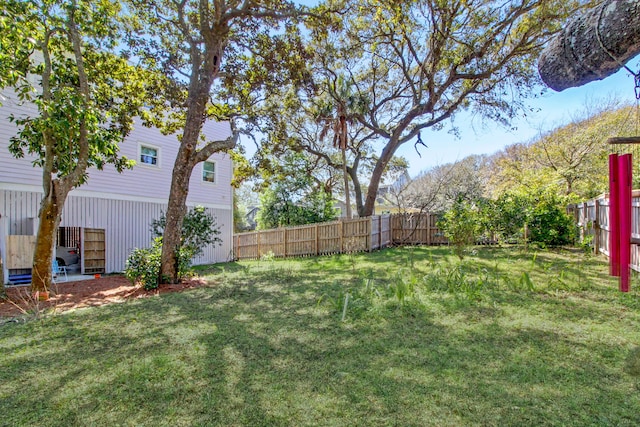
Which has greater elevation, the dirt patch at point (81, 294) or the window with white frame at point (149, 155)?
the window with white frame at point (149, 155)

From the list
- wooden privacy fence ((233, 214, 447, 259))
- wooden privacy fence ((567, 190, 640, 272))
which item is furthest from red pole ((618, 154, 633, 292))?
wooden privacy fence ((233, 214, 447, 259))

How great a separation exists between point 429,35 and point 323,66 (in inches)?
168

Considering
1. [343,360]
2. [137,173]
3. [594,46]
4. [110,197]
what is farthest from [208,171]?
[594,46]

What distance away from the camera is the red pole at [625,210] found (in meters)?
2.69

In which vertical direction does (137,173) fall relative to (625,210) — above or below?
above

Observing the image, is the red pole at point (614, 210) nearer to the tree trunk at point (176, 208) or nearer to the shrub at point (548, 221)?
the tree trunk at point (176, 208)

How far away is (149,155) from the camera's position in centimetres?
1155

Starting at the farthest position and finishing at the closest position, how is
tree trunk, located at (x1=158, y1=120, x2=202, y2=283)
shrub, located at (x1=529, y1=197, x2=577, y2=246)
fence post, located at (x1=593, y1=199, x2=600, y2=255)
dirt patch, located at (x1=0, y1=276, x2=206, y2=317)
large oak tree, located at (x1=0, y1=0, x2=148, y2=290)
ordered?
shrub, located at (x1=529, y1=197, x2=577, y2=246) → fence post, located at (x1=593, y1=199, x2=600, y2=255) → tree trunk, located at (x1=158, y1=120, x2=202, y2=283) → large oak tree, located at (x1=0, y1=0, x2=148, y2=290) → dirt patch, located at (x1=0, y1=276, x2=206, y2=317)

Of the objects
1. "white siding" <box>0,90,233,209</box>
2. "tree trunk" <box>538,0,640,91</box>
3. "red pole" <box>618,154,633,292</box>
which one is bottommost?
"red pole" <box>618,154,633,292</box>

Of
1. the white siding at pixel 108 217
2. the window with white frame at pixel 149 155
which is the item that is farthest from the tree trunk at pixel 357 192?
the window with white frame at pixel 149 155

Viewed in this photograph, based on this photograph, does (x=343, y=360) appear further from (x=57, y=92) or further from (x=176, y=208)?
(x=57, y=92)

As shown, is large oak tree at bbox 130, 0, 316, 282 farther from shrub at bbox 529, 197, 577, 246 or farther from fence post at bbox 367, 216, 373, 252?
shrub at bbox 529, 197, 577, 246

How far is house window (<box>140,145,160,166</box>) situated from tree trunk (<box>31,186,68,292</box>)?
5.18 metres

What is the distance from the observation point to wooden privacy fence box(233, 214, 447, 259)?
1241 centimetres
